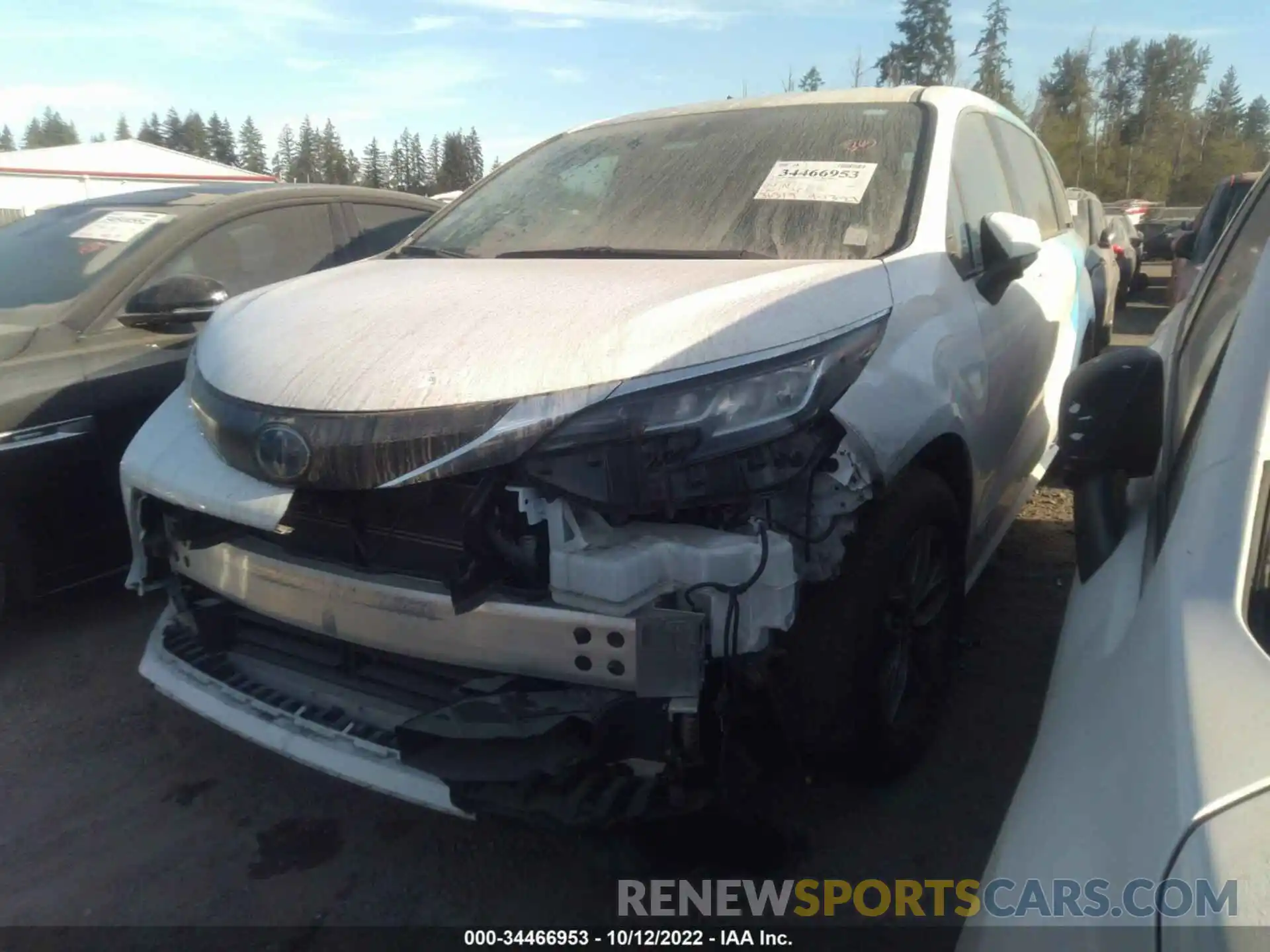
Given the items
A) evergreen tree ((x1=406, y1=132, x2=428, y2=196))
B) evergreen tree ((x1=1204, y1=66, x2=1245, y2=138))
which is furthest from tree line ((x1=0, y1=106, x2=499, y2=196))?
evergreen tree ((x1=1204, y1=66, x2=1245, y2=138))

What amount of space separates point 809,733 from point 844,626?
0.25 metres

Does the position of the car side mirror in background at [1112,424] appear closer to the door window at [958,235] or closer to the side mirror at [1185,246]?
the door window at [958,235]

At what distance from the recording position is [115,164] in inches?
1307

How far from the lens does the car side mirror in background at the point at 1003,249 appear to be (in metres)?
2.79

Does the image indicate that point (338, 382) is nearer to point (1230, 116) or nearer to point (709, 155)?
point (709, 155)

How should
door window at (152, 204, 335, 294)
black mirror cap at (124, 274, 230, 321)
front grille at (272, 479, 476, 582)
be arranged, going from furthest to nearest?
door window at (152, 204, 335, 294) < black mirror cap at (124, 274, 230, 321) < front grille at (272, 479, 476, 582)

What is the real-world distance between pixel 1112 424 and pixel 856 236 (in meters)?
1.01

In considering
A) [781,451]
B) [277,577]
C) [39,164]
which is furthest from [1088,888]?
[39,164]

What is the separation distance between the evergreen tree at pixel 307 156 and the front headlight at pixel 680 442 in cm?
8165

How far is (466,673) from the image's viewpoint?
2141 millimetres

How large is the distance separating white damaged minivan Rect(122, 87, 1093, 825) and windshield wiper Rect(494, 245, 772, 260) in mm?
18

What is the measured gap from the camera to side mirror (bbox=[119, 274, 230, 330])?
3348 millimetres

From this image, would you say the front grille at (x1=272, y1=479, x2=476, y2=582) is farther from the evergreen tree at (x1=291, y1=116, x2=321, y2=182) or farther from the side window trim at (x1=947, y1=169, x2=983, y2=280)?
the evergreen tree at (x1=291, y1=116, x2=321, y2=182)

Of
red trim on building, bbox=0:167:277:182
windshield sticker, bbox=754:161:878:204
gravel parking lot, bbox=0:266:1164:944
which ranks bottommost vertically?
gravel parking lot, bbox=0:266:1164:944
